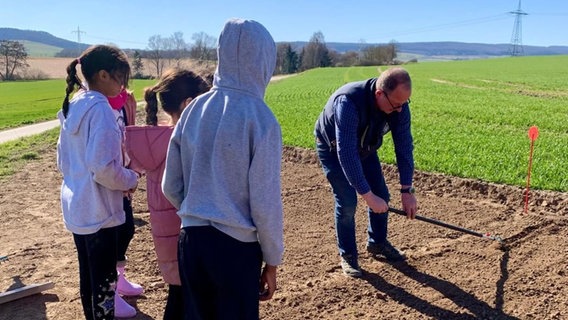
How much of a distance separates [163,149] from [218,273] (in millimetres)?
933

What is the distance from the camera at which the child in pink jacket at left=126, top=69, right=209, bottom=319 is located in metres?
2.81

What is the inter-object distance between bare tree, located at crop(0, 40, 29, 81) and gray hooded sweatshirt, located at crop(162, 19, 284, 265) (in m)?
67.2

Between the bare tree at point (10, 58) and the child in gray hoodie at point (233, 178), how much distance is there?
221ft

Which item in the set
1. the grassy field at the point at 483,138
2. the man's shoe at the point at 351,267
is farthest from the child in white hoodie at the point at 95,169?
the grassy field at the point at 483,138

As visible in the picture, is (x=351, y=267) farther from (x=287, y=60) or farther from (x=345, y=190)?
(x=287, y=60)

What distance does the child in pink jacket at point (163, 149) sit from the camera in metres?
2.81

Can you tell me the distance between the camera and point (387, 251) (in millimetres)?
4770

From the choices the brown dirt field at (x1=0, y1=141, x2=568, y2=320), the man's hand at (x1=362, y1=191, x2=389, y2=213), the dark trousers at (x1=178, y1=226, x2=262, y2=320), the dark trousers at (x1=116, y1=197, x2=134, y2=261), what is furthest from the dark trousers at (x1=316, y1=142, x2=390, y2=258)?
the dark trousers at (x1=178, y1=226, x2=262, y2=320)

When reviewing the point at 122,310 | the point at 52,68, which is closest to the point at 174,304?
the point at 122,310

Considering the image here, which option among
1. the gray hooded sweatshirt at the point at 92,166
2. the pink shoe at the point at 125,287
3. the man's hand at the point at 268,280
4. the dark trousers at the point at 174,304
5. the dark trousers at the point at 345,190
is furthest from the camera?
the dark trousers at the point at 345,190

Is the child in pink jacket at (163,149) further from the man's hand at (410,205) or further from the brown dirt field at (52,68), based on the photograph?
the brown dirt field at (52,68)

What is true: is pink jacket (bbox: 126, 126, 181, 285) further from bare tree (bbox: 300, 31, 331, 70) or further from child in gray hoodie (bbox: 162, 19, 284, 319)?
bare tree (bbox: 300, 31, 331, 70)

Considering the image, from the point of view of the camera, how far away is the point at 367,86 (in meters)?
4.05

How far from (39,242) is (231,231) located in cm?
392
